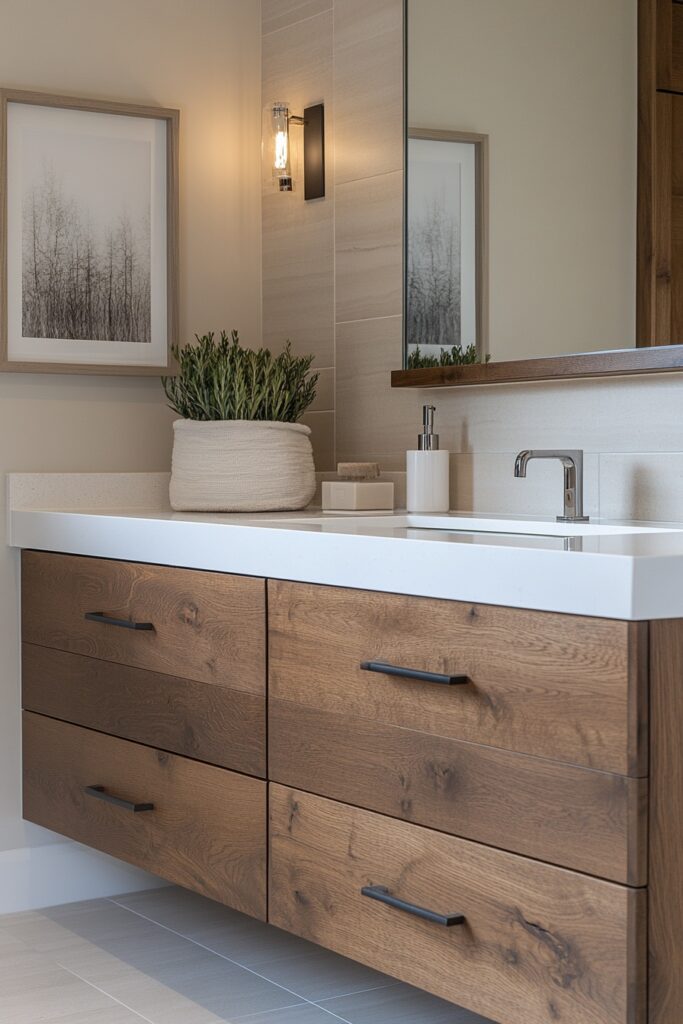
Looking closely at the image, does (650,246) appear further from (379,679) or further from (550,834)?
(550,834)

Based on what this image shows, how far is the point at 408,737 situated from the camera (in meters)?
1.70

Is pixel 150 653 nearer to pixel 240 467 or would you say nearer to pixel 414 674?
pixel 240 467

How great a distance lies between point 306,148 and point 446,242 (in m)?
0.58

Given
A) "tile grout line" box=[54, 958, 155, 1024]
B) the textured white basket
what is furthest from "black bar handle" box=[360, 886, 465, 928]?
the textured white basket

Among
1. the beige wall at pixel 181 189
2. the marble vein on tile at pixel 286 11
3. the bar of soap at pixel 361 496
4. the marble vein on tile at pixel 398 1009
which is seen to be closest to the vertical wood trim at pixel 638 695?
the marble vein on tile at pixel 398 1009

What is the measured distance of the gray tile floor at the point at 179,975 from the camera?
2178 millimetres

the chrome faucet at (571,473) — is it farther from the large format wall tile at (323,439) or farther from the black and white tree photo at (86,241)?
the black and white tree photo at (86,241)

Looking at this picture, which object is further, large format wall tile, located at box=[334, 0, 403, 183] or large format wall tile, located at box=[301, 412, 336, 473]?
large format wall tile, located at box=[301, 412, 336, 473]

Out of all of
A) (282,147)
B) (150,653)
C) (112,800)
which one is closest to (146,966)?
(112,800)

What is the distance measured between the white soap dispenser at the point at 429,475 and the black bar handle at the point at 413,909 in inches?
32.7

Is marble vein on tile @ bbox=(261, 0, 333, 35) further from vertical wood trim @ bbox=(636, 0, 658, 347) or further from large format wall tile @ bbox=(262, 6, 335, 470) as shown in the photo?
vertical wood trim @ bbox=(636, 0, 658, 347)

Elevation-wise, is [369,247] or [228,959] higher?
[369,247]

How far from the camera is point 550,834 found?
150 centimetres

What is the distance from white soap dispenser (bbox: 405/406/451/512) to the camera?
7.95 ft
